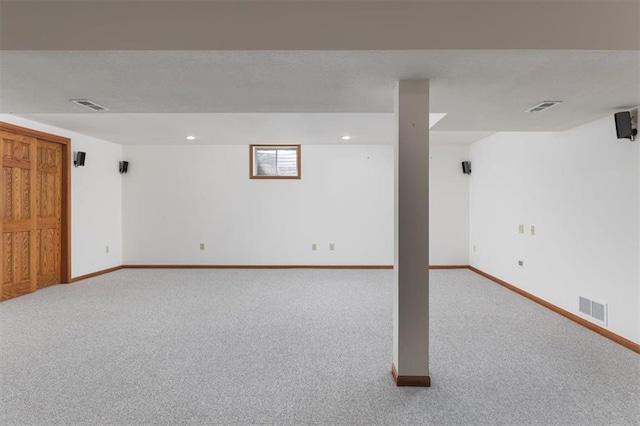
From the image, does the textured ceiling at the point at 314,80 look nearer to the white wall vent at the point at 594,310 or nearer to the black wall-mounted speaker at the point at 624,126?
the black wall-mounted speaker at the point at 624,126

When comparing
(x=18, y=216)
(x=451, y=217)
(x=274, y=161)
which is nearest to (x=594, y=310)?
(x=451, y=217)

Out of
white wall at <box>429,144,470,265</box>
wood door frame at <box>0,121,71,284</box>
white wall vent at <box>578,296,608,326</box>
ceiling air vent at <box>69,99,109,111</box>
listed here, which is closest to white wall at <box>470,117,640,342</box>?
white wall vent at <box>578,296,608,326</box>

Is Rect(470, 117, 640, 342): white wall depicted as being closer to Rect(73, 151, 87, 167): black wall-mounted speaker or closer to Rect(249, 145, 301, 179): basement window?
Rect(249, 145, 301, 179): basement window

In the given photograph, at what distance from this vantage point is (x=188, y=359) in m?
2.52

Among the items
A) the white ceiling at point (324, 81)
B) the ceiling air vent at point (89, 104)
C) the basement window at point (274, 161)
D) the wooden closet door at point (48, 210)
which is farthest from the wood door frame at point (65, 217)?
the basement window at point (274, 161)

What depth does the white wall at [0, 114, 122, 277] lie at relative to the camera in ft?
16.3

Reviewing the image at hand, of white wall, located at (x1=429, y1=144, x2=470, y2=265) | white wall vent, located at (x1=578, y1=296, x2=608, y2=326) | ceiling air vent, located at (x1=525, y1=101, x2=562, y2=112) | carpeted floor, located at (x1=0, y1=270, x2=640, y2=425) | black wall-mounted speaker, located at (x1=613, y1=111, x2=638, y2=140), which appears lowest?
carpeted floor, located at (x1=0, y1=270, x2=640, y2=425)

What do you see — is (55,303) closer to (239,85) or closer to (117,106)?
(117,106)

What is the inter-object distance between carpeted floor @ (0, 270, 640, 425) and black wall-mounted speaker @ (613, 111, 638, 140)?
186cm

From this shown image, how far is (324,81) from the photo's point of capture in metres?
2.19

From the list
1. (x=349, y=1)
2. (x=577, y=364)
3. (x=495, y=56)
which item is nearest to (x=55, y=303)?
(x=349, y=1)

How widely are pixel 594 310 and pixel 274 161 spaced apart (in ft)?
16.8

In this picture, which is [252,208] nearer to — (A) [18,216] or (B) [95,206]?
(B) [95,206]

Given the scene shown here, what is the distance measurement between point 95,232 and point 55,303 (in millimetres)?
1822
